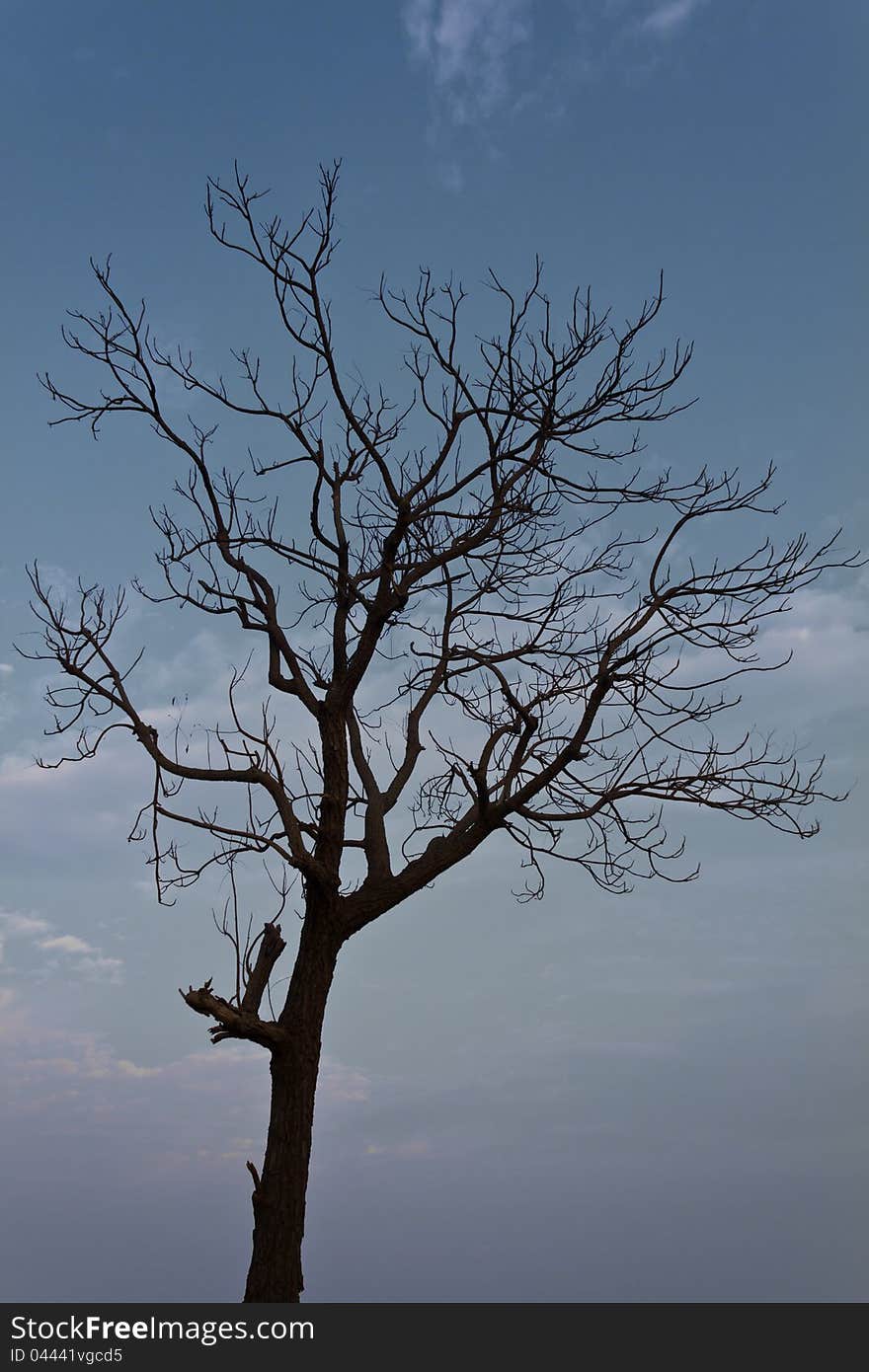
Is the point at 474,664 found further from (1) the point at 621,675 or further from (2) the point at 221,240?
(2) the point at 221,240

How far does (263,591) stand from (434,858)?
2075 mm

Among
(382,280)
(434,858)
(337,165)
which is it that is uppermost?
(337,165)

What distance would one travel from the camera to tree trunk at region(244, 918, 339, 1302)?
6035 millimetres

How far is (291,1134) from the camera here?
6.25 meters

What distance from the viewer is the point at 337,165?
762 cm

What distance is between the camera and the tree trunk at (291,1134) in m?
6.04

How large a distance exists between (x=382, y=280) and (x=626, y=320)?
159 centimetres

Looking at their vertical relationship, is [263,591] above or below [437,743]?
above
